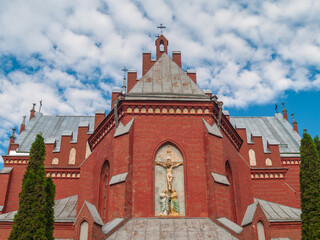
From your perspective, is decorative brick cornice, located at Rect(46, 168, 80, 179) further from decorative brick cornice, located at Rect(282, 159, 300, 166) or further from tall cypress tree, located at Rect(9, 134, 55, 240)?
decorative brick cornice, located at Rect(282, 159, 300, 166)

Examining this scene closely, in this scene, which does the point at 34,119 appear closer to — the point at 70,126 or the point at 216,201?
the point at 70,126

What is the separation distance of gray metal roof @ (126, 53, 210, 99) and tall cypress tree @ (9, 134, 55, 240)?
5796 millimetres

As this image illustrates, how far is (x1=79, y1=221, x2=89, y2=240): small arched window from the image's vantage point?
12436 mm

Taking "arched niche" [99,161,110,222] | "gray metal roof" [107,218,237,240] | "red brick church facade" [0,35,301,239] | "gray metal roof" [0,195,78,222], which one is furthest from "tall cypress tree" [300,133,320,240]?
"gray metal roof" [0,195,78,222]

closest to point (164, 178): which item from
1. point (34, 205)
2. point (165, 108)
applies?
point (165, 108)

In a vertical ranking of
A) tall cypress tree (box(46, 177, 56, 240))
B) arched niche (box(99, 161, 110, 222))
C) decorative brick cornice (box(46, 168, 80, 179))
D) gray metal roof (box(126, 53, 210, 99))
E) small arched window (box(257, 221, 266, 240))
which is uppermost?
gray metal roof (box(126, 53, 210, 99))

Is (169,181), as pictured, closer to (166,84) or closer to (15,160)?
(166,84)

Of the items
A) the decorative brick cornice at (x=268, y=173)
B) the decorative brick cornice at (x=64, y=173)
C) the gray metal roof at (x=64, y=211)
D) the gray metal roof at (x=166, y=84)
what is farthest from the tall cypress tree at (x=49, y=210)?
the decorative brick cornice at (x=268, y=173)

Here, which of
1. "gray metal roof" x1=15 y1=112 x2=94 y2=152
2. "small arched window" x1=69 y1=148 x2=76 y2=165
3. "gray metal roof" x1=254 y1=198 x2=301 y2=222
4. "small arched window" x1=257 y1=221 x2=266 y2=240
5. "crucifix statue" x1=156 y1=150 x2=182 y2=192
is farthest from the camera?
"gray metal roof" x1=15 y1=112 x2=94 y2=152

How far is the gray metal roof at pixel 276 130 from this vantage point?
28062 millimetres

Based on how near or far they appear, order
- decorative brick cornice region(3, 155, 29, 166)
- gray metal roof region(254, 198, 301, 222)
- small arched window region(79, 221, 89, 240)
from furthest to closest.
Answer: decorative brick cornice region(3, 155, 29, 166) → gray metal roof region(254, 198, 301, 222) → small arched window region(79, 221, 89, 240)

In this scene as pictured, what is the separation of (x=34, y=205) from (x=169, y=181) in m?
6.14

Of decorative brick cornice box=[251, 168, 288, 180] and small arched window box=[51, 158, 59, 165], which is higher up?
small arched window box=[51, 158, 59, 165]

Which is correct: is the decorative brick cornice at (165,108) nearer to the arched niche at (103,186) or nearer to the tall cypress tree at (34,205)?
the arched niche at (103,186)
